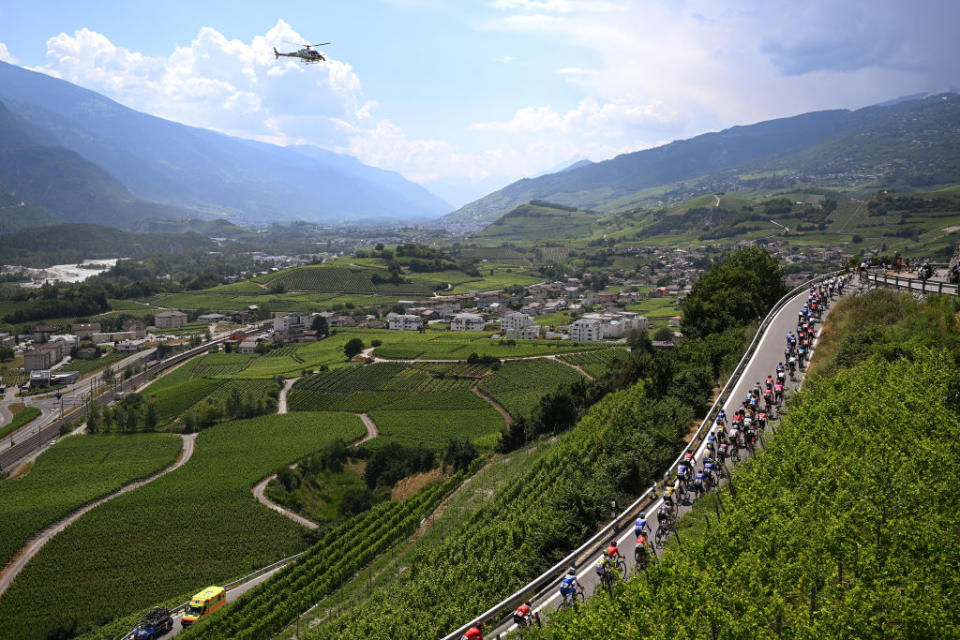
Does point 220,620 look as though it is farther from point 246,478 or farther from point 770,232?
point 770,232

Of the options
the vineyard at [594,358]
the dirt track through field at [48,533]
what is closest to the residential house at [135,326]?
the dirt track through field at [48,533]

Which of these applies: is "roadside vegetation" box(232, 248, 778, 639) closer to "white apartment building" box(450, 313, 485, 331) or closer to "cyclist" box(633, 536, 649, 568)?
"cyclist" box(633, 536, 649, 568)

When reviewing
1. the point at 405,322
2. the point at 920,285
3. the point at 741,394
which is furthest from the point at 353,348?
the point at 920,285

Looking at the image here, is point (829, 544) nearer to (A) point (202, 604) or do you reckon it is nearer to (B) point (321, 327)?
(A) point (202, 604)

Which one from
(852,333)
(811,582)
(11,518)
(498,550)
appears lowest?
(11,518)

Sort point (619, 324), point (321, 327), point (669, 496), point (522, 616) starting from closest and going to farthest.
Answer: point (522, 616)
point (669, 496)
point (619, 324)
point (321, 327)

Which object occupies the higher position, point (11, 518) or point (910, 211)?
point (910, 211)

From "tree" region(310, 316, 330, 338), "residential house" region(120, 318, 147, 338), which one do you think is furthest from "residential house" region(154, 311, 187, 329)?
"tree" region(310, 316, 330, 338)

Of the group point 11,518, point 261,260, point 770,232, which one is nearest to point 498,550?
point 11,518
